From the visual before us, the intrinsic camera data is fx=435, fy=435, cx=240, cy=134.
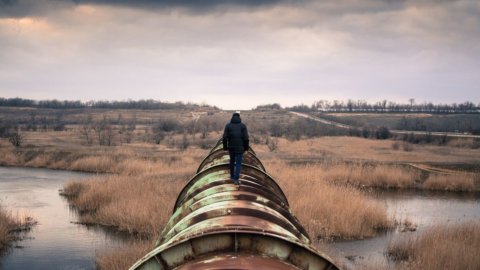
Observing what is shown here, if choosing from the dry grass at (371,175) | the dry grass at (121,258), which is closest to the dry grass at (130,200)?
the dry grass at (121,258)

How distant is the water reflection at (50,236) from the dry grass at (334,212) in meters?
5.77

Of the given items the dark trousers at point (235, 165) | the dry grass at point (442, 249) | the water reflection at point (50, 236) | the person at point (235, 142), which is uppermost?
the person at point (235, 142)

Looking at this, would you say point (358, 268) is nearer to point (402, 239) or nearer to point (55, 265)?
point (402, 239)

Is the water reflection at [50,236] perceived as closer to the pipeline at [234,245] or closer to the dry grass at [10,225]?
the dry grass at [10,225]

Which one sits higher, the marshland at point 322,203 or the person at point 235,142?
the person at point 235,142

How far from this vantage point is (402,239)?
42.3 ft

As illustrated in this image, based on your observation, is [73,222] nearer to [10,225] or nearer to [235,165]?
[10,225]

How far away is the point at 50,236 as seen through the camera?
1359 cm

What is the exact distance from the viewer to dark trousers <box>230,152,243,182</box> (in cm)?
480

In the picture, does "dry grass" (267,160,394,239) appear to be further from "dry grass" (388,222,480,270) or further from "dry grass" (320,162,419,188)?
"dry grass" (320,162,419,188)

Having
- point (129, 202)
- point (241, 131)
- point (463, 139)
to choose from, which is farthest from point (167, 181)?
point (463, 139)

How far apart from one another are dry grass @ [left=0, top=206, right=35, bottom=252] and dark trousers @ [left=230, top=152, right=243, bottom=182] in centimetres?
991

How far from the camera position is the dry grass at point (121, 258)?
10141mm

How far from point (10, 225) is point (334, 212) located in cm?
1039
